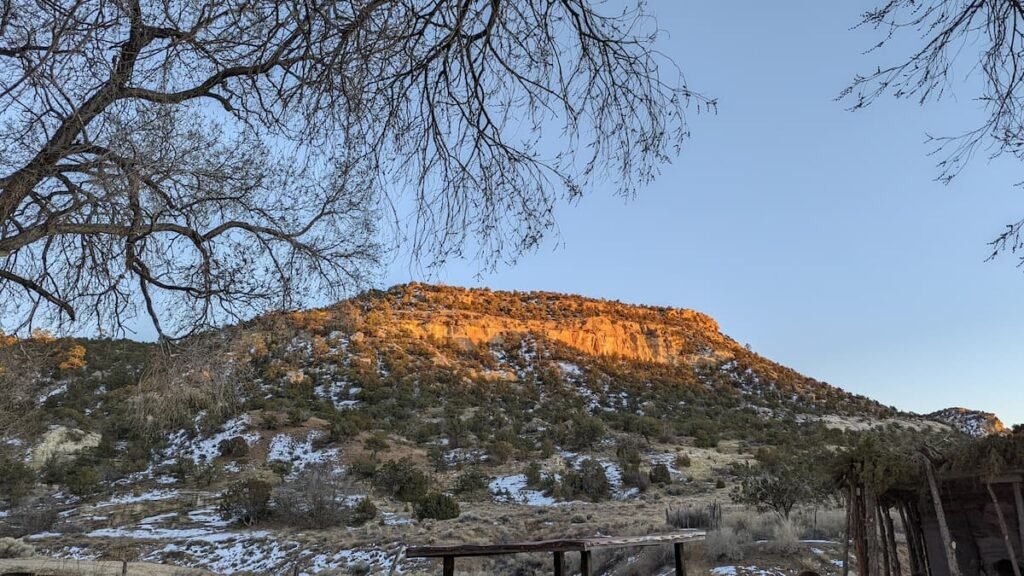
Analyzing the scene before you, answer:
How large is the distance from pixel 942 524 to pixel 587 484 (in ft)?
66.1

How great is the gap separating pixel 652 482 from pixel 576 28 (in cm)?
2310

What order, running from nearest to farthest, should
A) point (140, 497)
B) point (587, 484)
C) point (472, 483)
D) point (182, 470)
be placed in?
point (140, 497)
point (587, 484)
point (472, 483)
point (182, 470)

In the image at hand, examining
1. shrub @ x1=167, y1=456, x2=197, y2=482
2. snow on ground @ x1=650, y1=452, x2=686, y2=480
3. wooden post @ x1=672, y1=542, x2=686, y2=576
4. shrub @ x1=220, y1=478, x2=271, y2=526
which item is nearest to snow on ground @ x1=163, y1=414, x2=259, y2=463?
shrub @ x1=167, y1=456, x2=197, y2=482

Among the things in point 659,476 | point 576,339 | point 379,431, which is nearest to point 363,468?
point 379,431

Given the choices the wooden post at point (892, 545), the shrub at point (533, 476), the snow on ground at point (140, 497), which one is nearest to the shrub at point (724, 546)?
the wooden post at point (892, 545)

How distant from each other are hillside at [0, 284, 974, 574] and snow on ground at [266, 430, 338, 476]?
0.41 feet

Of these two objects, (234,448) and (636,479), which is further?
(234,448)

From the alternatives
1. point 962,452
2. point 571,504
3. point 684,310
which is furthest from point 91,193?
point 684,310

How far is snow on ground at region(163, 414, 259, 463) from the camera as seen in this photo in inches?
1158

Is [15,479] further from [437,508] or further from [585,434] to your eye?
[585,434]

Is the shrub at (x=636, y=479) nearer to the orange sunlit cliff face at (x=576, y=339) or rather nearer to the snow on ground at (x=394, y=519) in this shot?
the snow on ground at (x=394, y=519)

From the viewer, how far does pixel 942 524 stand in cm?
494

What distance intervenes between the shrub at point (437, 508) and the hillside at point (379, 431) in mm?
60

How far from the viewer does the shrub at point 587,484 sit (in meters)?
23.8
